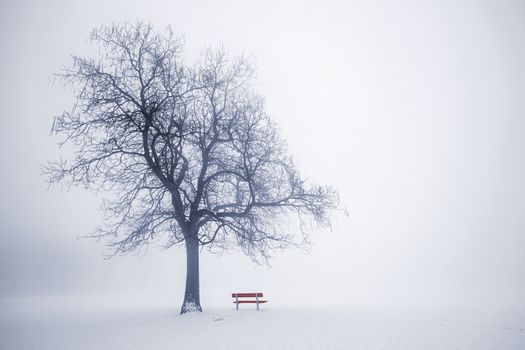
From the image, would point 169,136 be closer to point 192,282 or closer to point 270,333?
point 192,282

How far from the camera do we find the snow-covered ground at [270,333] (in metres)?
9.62

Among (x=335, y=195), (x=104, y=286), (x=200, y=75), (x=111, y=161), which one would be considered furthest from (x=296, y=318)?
(x=104, y=286)

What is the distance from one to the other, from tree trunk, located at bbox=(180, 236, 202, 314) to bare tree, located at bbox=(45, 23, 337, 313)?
0.05 m

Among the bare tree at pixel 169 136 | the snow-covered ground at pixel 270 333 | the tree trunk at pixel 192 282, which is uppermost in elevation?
the bare tree at pixel 169 136

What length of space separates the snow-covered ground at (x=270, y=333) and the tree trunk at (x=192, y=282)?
82 centimetres

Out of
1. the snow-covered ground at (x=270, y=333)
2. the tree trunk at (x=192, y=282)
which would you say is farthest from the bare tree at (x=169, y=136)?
the snow-covered ground at (x=270, y=333)

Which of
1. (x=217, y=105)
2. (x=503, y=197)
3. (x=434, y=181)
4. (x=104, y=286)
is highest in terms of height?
(x=434, y=181)

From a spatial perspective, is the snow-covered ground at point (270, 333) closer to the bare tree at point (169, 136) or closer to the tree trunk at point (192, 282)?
the tree trunk at point (192, 282)

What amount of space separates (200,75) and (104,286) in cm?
7238

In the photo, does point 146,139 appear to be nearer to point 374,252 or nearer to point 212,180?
point 212,180

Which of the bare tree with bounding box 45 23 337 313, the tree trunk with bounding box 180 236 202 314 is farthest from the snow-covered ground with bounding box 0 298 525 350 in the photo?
the bare tree with bounding box 45 23 337 313

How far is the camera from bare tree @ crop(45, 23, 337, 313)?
48.5 feet

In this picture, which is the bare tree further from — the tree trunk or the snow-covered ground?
the snow-covered ground

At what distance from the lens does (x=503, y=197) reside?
9500 centimetres
